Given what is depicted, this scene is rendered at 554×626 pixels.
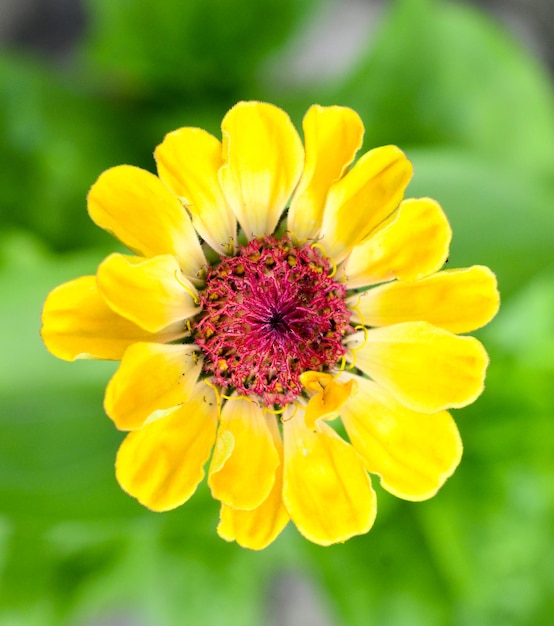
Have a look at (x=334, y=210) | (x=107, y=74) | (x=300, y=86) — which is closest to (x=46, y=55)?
(x=107, y=74)

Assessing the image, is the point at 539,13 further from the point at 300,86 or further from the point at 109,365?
the point at 109,365

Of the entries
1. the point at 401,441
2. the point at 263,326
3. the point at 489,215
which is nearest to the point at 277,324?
the point at 263,326

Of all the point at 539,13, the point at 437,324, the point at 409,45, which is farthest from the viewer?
the point at 539,13

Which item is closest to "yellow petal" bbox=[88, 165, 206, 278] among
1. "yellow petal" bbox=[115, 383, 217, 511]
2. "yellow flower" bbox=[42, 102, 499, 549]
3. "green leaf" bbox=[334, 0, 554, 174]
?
"yellow flower" bbox=[42, 102, 499, 549]

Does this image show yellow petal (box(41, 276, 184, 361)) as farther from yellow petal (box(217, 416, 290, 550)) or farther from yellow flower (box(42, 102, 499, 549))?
yellow petal (box(217, 416, 290, 550))

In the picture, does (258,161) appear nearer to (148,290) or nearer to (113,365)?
(148,290)

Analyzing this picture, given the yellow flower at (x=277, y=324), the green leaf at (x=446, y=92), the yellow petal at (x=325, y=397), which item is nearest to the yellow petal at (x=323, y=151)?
the yellow flower at (x=277, y=324)
